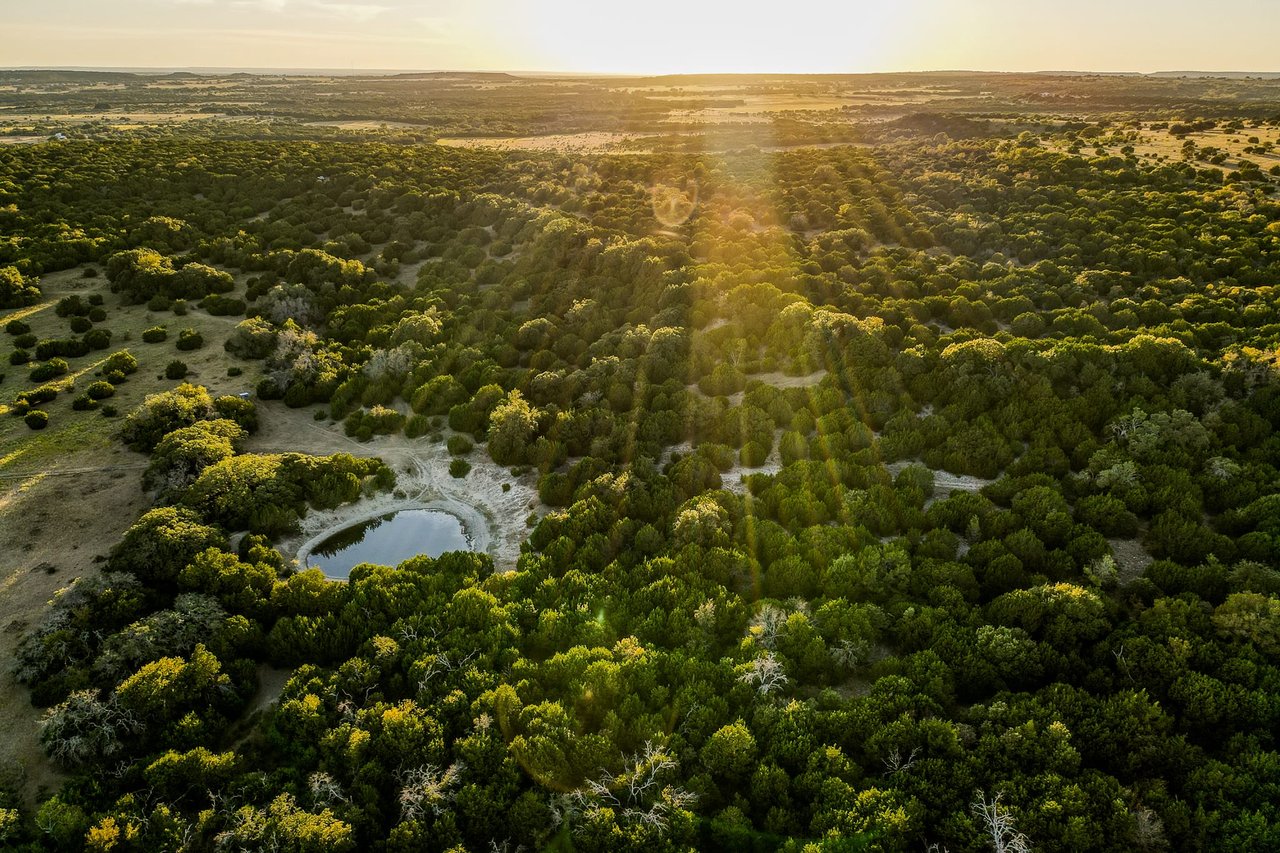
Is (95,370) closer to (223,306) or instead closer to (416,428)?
(223,306)

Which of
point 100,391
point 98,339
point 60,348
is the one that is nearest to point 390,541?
point 100,391

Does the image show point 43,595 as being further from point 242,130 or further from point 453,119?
point 453,119

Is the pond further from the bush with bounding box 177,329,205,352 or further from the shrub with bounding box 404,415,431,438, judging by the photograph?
the bush with bounding box 177,329,205,352

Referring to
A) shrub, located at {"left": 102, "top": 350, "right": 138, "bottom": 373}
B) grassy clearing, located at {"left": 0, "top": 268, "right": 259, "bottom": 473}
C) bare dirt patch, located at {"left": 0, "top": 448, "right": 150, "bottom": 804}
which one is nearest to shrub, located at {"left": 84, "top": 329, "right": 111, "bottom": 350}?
grassy clearing, located at {"left": 0, "top": 268, "right": 259, "bottom": 473}

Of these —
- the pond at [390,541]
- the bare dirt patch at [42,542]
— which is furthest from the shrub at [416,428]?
the bare dirt patch at [42,542]

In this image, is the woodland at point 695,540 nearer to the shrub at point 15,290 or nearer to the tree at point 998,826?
the tree at point 998,826
